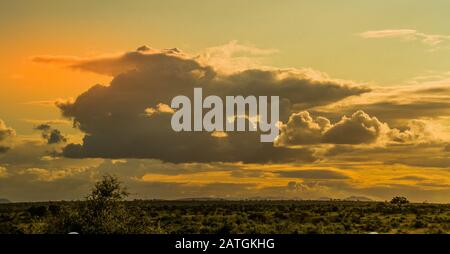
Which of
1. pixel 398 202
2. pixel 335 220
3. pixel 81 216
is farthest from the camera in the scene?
pixel 398 202

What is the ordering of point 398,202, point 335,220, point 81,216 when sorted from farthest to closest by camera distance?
1. point 398,202
2. point 335,220
3. point 81,216

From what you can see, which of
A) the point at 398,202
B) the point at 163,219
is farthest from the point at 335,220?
the point at 398,202
